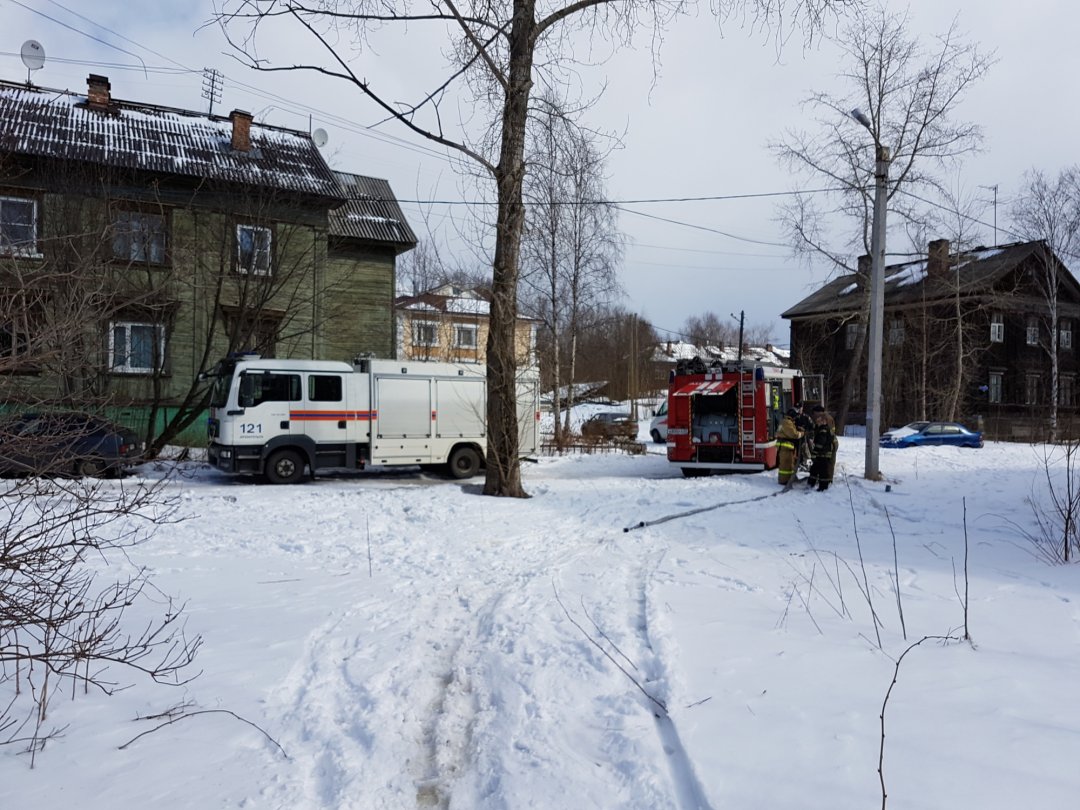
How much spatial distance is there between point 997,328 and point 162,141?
43360 mm

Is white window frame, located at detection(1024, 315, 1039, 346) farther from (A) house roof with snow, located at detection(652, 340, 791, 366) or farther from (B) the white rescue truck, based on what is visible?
(B) the white rescue truck

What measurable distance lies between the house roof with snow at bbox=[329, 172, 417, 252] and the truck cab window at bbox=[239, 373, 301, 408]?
10.9m

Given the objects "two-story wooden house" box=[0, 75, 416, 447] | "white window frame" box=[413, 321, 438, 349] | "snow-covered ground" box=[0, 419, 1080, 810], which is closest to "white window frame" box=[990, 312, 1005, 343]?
"white window frame" box=[413, 321, 438, 349]

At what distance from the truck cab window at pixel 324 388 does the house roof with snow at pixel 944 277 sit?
1170 inches

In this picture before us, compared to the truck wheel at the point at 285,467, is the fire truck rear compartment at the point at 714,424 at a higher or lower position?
higher

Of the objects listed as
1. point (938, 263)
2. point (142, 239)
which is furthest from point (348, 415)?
point (938, 263)

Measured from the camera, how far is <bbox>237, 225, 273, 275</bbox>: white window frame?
1948 centimetres

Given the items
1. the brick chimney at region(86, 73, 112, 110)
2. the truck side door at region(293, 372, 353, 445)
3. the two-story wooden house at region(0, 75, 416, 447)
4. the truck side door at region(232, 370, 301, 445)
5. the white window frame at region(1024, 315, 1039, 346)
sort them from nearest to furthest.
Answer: the truck side door at region(232, 370, 301, 445), the truck side door at region(293, 372, 353, 445), the two-story wooden house at region(0, 75, 416, 447), the brick chimney at region(86, 73, 112, 110), the white window frame at region(1024, 315, 1039, 346)

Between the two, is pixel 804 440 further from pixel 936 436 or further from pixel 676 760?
pixel 676 760

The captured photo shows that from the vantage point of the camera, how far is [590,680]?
4816mm

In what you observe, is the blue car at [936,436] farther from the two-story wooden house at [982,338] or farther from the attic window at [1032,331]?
the attic window at [1032,331]

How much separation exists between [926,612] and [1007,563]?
2.52 m

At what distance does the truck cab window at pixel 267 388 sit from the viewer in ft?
48.2

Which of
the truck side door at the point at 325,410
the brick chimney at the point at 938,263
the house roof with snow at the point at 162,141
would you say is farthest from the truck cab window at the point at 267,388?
the brick chimney at the point at 938,263
